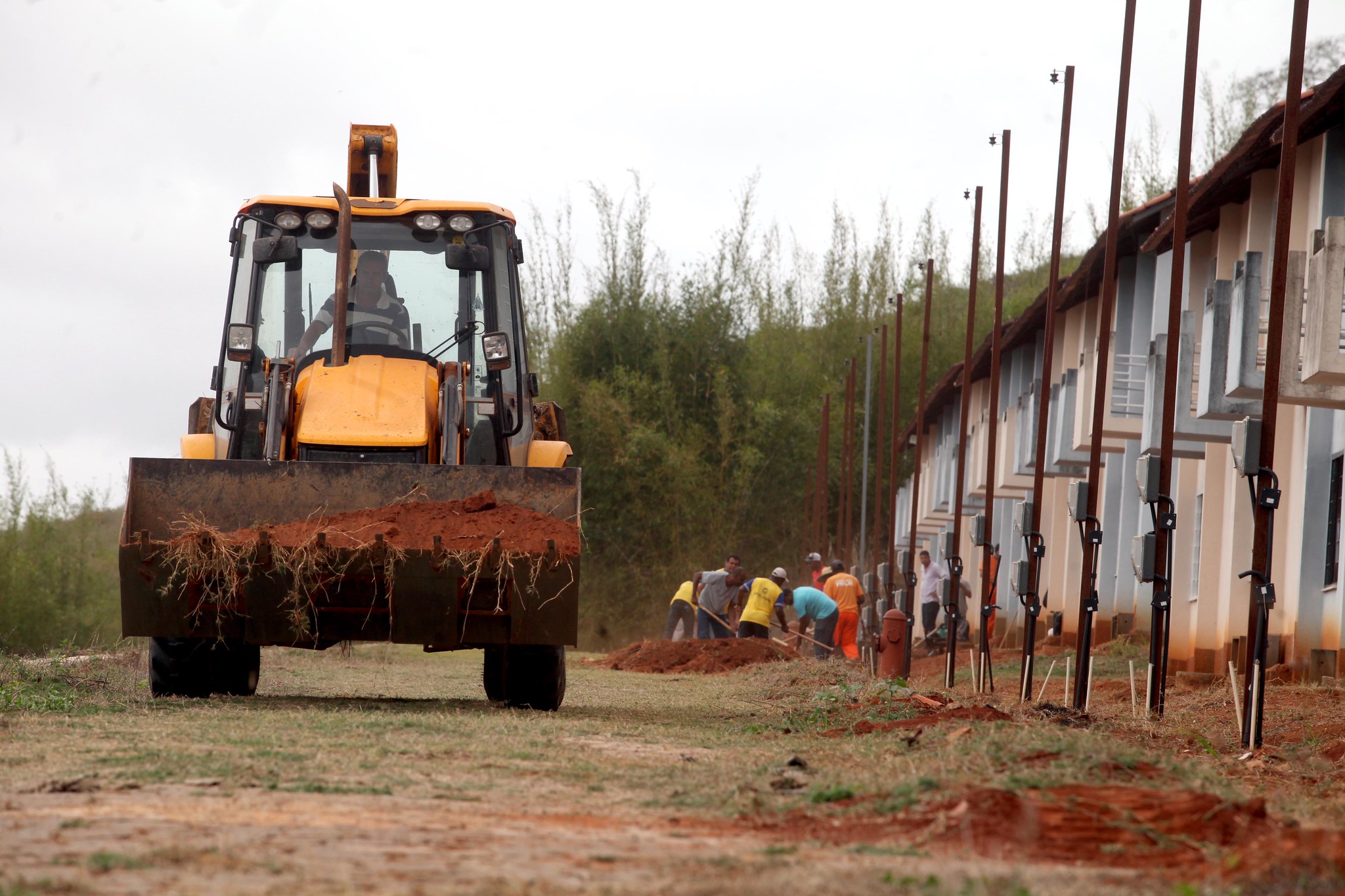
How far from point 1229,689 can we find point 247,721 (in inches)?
433

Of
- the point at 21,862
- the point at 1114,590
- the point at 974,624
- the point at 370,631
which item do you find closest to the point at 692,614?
the point at 1114,590

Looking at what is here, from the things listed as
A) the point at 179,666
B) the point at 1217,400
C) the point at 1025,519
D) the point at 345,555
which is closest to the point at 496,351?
the point at 345,555

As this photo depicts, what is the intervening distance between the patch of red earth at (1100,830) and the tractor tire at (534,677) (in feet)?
17.3

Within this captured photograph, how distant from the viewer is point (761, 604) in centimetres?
2402

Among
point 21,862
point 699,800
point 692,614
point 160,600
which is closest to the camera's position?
point 21,862

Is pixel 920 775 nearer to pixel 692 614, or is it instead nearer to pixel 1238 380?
pixel 1238 380

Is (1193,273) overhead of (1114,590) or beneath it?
overhead

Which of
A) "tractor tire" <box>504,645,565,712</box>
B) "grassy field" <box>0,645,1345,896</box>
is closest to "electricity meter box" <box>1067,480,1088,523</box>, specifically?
"grassy field" <box>0,645,1345,896</box>

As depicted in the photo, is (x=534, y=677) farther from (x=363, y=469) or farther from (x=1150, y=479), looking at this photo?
(x=1150, y=479)

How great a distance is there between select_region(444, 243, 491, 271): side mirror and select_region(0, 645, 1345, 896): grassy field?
304 cm

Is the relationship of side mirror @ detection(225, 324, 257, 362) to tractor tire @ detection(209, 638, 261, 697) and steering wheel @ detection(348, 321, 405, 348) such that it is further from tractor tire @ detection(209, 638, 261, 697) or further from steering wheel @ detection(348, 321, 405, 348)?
tractor tire @ detection(209, 638, 261, 697)

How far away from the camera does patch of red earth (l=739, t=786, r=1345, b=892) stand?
4.73 m

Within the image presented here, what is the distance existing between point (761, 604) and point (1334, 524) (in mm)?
8911

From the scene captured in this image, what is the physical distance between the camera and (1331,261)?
1334 cm
